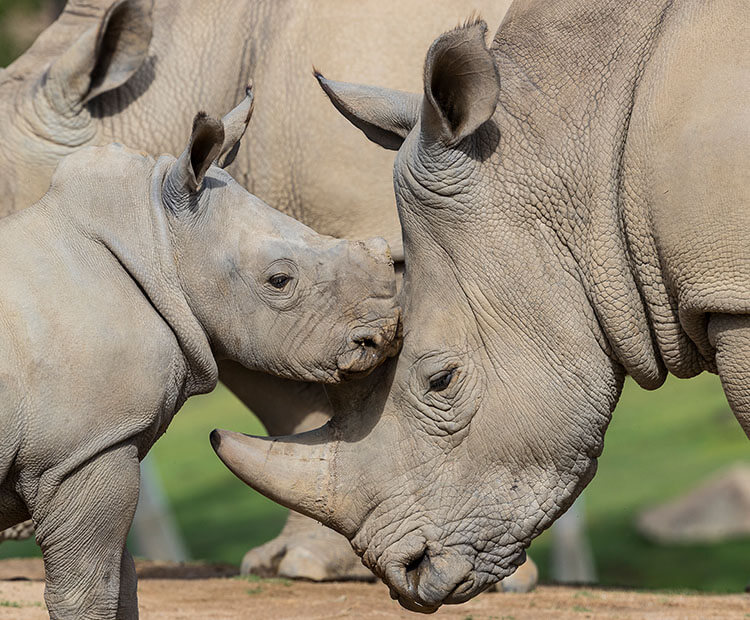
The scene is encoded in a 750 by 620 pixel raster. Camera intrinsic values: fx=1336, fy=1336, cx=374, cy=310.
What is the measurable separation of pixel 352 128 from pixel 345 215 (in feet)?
1.37

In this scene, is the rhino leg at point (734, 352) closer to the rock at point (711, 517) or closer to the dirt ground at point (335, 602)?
the dirt ground at point (335, 602)

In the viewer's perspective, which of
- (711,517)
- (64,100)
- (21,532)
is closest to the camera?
(64,100)

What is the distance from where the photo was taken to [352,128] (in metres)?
6.39

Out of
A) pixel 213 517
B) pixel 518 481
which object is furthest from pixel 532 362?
pixel 213 517

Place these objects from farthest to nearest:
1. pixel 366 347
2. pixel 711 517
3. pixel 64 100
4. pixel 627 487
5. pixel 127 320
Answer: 1. pixel 627 487
2. pixel 711 517
3. pixel 64 100
4. pixel 366 347
5. pixel 127 320

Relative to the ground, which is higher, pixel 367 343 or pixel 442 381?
pixel 367 343

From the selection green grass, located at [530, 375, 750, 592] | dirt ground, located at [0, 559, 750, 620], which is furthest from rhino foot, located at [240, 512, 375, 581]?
green grass, located at [530, 375, 750, 592]

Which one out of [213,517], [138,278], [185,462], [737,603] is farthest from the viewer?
[185,462]

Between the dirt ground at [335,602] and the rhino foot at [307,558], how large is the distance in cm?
10

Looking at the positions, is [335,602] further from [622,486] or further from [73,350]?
[622,486]

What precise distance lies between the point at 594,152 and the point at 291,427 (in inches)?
113

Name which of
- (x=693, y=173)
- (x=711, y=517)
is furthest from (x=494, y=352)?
(x=711, y=517)

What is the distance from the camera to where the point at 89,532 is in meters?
4.23

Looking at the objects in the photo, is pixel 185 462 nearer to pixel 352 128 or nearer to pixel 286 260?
pixel 352 128
